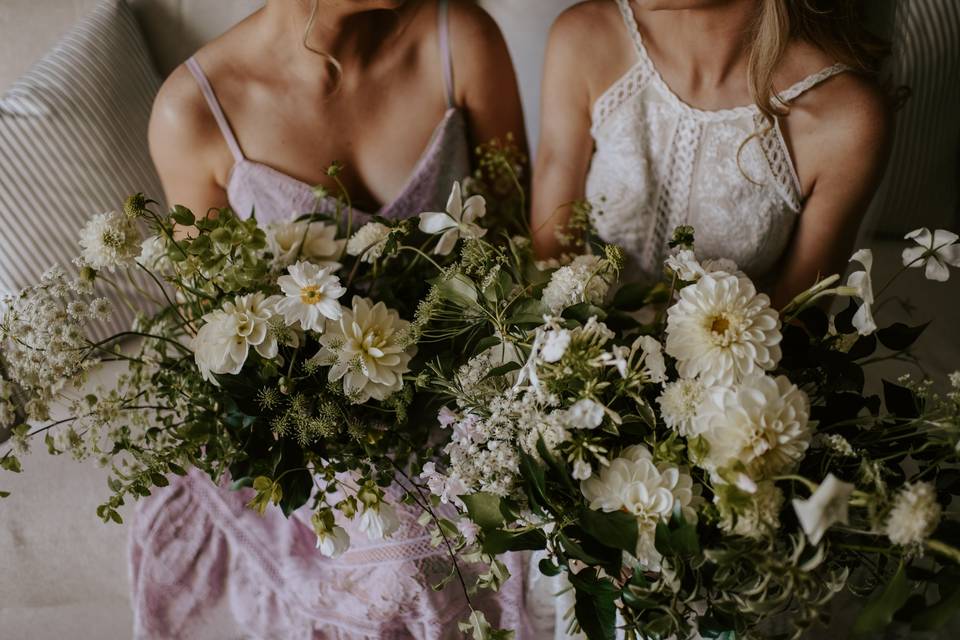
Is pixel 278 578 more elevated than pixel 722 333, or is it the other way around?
pixel 722 333

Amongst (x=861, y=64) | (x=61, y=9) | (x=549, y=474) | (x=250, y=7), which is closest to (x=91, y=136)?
(x=61, y=9)

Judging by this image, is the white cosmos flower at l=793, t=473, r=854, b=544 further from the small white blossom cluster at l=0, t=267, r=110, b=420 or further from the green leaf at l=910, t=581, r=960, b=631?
the small white blossom cluster at l=0, t=267, r=110, b=420

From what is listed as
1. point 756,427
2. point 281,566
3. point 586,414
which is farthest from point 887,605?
point 281,566

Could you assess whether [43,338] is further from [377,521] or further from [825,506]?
[825,506]

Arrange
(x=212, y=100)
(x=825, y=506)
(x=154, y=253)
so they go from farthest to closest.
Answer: (x=212, y=100) → (x=154, y=253) → (x=825, y=506)

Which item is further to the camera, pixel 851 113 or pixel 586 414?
pixel 851 113

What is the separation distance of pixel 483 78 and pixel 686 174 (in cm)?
34

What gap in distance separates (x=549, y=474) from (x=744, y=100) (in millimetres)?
608

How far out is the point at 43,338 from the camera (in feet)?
2.47

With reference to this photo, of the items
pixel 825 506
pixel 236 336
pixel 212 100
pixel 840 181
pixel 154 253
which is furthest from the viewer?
pixel 212 100

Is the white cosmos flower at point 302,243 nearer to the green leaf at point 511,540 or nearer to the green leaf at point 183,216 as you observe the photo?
the green leaf at point 183,216

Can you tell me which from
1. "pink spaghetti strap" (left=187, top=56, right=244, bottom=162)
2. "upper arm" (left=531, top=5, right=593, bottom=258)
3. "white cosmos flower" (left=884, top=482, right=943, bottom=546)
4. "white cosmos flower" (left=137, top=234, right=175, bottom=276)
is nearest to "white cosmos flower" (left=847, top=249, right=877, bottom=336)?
"white cosmos flower" (left=884, top=482, right=943, bottom=546)

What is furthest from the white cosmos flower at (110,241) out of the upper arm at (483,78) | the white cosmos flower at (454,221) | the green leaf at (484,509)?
the upper arm at (483,78)

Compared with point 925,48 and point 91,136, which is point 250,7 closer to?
point 91,136
